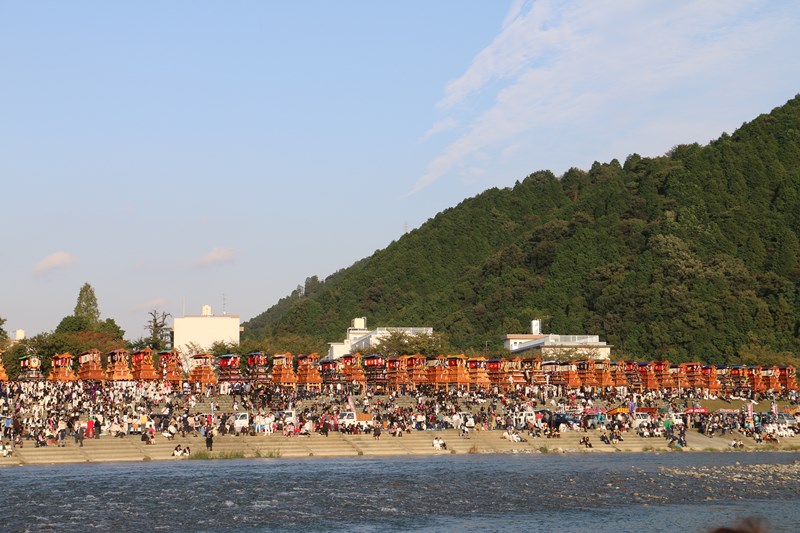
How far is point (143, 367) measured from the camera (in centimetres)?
8625

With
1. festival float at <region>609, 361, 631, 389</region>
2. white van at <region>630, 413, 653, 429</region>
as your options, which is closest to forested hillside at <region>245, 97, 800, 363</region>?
festival float at <region>609, 361, 631, 389</region>

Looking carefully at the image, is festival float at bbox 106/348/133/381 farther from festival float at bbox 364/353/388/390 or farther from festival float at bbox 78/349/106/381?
festival float at bbox 364/353/388/390

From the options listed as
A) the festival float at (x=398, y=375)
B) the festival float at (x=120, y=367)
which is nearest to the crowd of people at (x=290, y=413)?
the festival float at (x=120, y=367)

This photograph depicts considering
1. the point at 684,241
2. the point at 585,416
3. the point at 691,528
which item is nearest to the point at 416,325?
the point at 684,241

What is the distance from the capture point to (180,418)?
228 feet

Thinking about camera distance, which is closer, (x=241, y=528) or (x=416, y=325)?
(x=241, y=528)

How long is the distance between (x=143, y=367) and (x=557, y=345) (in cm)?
7233

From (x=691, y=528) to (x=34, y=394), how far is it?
5288 centimetres

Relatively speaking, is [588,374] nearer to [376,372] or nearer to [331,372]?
[376,372]

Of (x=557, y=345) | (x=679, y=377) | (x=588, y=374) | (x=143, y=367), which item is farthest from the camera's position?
(x=557, y=345)

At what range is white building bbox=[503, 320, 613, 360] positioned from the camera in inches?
5472

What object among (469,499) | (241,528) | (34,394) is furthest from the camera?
(34,394)

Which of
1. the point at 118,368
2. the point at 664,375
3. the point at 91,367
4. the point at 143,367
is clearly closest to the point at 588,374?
the point at 664,375

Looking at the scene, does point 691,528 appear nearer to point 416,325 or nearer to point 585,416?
point 585,416
